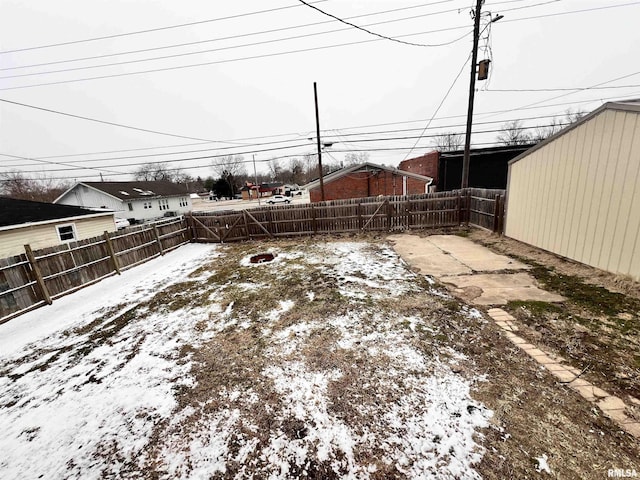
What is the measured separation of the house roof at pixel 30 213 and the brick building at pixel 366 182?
14034 mm

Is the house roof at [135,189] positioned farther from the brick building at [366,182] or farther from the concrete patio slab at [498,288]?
the concrete patio slab at [498,288]

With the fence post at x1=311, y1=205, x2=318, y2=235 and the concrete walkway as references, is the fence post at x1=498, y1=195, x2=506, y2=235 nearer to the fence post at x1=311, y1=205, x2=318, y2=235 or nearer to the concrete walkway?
the concrete walkway

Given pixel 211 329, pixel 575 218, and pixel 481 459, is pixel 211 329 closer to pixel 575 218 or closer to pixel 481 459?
pixel 481 459

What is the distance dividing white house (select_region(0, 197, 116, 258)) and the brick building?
13.6 m

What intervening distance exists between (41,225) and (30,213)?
1344mm

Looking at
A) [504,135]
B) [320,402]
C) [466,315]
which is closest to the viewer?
[320,402]

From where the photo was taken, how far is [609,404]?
2424 millimetres

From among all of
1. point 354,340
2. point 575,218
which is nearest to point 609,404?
point 354,340

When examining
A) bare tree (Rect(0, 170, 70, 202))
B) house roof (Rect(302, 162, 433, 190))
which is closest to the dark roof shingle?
bare tree (Rect(0, 170, 70, 202))

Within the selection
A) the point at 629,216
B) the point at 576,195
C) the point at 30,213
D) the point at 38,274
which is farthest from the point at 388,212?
the point at 30,213

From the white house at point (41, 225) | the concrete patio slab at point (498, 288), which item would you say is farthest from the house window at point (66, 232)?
the concrete patio slab at point (498, 288)

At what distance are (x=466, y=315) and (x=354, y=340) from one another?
1.91 meters

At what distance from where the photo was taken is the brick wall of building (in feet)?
65.6

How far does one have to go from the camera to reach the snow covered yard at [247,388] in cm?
222
